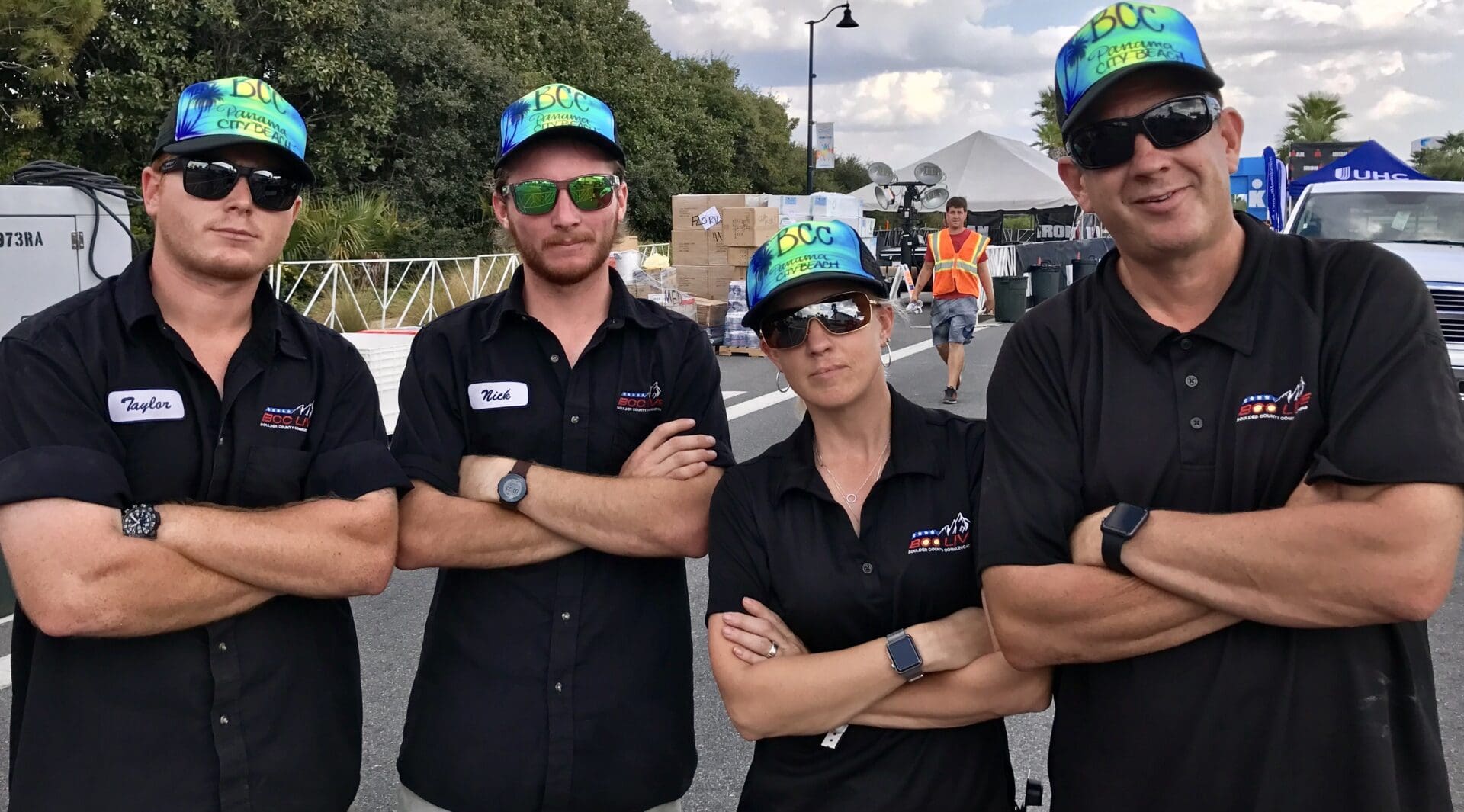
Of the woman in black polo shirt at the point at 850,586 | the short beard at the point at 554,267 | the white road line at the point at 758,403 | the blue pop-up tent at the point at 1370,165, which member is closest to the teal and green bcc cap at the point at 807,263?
the woman in black polo shirt at the point at 850,586

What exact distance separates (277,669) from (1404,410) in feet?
6.98

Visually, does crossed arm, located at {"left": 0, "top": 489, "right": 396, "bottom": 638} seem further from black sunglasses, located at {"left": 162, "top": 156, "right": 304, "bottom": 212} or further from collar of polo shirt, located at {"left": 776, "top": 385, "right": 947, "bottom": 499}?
collar of polo shirt, located at {"left": 776, "top": 385, "right": 947, "bottom": 499}

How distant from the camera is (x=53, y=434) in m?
2.09

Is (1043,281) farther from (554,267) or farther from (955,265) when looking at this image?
(554,267)

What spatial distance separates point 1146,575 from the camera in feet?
6.10

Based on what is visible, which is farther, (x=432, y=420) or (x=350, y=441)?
(x=432, y=420)

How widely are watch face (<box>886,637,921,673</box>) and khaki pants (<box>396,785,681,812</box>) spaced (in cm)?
74

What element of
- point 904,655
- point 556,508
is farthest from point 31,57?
point 904,655

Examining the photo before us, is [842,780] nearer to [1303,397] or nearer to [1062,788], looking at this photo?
[1062,788]

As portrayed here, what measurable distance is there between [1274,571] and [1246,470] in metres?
0.19

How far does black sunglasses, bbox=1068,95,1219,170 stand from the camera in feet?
6.37

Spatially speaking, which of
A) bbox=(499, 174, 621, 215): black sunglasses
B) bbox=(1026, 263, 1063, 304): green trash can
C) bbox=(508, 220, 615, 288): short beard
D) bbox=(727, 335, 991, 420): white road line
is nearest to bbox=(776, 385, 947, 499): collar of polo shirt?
bbox=(508, 220, 615, 288): short beard

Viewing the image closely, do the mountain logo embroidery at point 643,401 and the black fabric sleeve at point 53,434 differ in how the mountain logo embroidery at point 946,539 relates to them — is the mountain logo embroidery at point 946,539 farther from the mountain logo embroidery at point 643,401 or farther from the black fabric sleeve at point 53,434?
the black fabric sleeve at point 53,434

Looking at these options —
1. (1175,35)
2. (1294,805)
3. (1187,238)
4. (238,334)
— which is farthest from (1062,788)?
(238,334)
